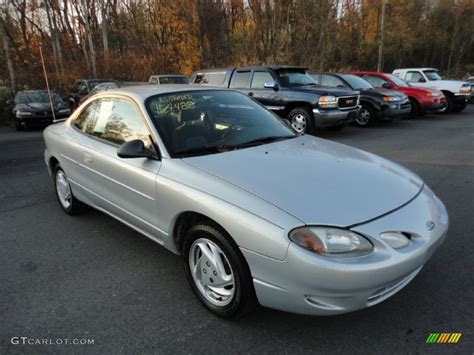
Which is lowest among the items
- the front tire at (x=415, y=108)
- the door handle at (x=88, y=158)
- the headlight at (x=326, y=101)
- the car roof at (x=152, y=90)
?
the front tire at (x=415, y=108)

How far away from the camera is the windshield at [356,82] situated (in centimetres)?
1195

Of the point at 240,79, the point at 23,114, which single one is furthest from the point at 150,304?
the point at 23,114

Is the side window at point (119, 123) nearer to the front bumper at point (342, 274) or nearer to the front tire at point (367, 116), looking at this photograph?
the front bumper at point (342, 274)

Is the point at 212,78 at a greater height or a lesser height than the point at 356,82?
greater

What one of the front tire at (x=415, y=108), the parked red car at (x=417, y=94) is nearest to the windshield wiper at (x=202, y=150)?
the parked red car at (x=417, y=94)

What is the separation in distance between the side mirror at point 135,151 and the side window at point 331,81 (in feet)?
33.2

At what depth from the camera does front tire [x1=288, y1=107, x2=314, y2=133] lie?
9453mm

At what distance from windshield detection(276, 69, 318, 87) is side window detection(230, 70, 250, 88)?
906 mm

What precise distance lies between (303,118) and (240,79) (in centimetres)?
222

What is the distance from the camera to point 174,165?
2.77 meters

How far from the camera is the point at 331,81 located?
12.0m

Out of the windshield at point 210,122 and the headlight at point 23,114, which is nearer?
the windshield at point 210,122

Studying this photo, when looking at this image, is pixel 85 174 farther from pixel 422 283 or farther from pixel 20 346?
pixel 422 283

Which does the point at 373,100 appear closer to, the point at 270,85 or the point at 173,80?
the point at 270,85
